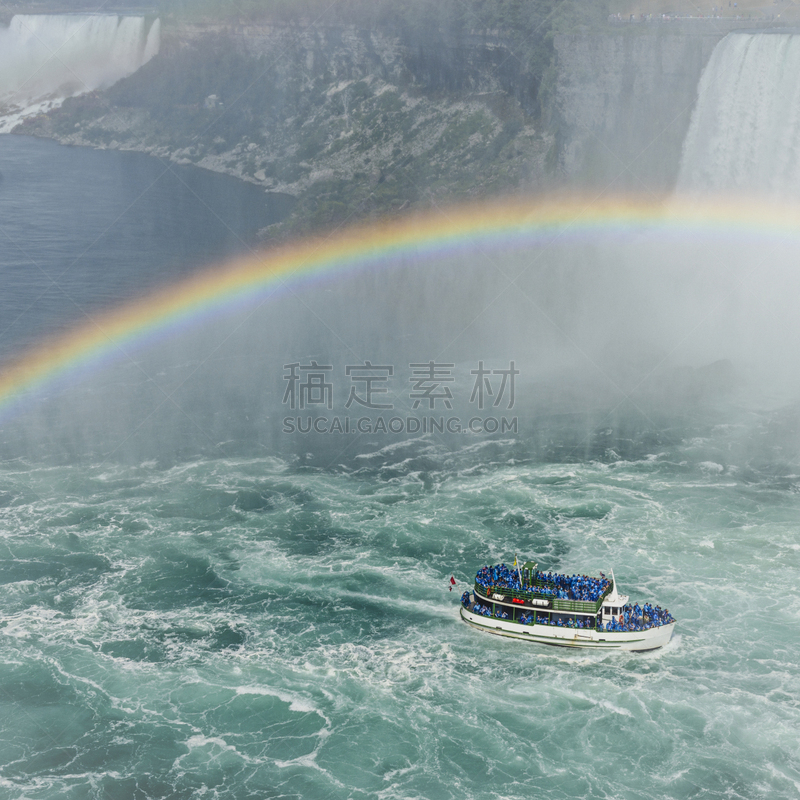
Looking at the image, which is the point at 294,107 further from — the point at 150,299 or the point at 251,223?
the point at 150,299

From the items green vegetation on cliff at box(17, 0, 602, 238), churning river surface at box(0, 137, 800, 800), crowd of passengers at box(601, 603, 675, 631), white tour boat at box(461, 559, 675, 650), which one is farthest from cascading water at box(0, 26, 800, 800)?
green vegetation on cliff at box(17, 0, 602, 238)

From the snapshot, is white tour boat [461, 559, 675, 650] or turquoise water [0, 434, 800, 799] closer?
turquoise water [0, 434, 800, 799]

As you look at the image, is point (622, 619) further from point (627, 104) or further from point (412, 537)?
point (627, 104)

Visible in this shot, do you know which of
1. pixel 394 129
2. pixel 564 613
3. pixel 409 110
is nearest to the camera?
pixel 564 613

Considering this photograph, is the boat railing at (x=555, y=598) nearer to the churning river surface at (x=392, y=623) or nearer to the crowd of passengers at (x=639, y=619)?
the crowd of passengers at (x=639, y=619)

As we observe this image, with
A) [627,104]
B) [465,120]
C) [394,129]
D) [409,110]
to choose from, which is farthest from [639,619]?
[409,110]

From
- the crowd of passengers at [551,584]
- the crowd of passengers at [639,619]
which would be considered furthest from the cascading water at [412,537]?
the crowd of passengers at [551,584]

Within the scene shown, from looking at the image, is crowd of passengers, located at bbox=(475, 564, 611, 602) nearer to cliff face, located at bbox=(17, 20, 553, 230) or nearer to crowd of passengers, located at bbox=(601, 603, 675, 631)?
crowd of passengers, located at bbox=(601, 603, 675, 631)
